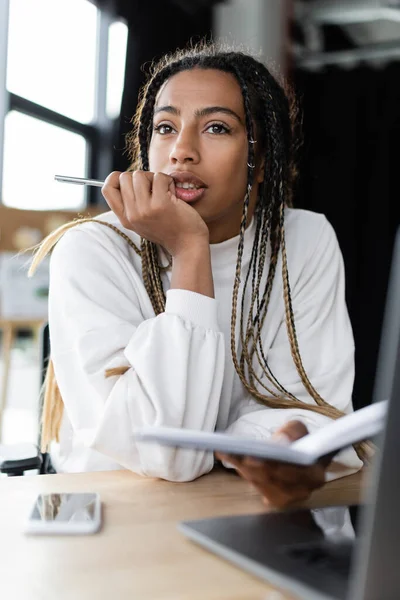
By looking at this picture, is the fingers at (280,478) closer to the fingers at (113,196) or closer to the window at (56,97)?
the fingers at (113,196)

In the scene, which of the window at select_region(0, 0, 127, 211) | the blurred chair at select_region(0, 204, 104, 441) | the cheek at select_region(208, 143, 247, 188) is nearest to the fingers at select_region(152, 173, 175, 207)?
the cheek at select_region(208, 143, 247, 188)

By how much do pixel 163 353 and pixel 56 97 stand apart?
3.52 m

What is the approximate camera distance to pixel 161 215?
1175 mm

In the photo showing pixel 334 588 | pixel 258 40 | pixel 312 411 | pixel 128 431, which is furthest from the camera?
pixel 258 40

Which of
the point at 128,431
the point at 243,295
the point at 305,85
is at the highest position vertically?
the point at 305,85

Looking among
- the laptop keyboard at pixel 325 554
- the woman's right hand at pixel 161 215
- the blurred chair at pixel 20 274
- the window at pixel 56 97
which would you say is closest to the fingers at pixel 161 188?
the woman's right hand at pixel 161 215

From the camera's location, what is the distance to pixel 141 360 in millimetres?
1006

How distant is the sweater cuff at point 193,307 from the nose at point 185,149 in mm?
283

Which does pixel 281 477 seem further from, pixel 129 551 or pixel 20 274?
pixel 20 274

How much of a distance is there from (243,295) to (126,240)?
0.24 meters

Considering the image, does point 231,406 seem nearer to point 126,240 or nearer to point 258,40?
point 126,240

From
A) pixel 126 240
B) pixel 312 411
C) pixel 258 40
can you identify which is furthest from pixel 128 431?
pixel 258 40

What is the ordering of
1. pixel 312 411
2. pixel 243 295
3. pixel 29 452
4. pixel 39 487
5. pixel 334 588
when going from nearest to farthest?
pixel 334 588 → pixel 39 487 → pixel 312 411 → pixel 29 452 → pixel 243 295

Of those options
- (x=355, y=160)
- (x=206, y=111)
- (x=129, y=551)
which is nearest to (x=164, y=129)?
(x=206, y=111)
